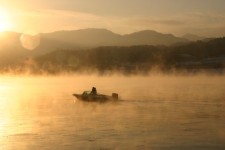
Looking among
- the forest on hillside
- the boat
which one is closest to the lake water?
the boat

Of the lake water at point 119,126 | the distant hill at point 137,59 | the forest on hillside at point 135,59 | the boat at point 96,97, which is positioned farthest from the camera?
the distant hill at point 137,59

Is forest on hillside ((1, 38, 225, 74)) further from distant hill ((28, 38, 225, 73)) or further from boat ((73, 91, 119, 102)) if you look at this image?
boat ((73, 91, 119, 102))

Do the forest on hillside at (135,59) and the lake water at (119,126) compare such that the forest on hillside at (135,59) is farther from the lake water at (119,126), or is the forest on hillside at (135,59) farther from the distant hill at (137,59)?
the lake water at (119,126)

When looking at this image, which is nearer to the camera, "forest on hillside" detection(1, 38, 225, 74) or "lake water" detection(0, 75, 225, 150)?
"lake water" detection(0, 75, 225, 150)

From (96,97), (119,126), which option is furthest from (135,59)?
(119,126)

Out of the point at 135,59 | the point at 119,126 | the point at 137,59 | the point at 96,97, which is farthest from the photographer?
the point at 137,59

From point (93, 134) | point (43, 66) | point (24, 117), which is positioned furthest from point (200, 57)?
point (93, 134)

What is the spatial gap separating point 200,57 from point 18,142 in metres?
141

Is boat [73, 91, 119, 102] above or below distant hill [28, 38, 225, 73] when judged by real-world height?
below

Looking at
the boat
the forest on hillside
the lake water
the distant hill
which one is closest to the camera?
the lake water

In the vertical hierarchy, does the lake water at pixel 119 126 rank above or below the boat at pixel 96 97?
below

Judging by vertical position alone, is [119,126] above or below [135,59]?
below

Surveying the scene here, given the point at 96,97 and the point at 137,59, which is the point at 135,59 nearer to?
the point at 137,59

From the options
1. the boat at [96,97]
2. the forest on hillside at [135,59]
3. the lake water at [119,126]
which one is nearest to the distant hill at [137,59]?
the forest on hillside at [135,59]
